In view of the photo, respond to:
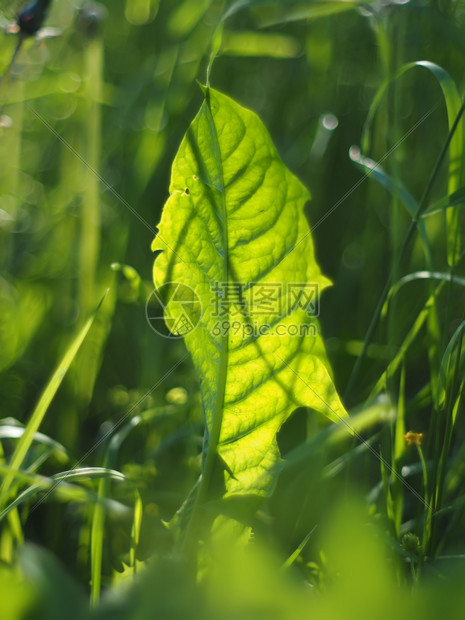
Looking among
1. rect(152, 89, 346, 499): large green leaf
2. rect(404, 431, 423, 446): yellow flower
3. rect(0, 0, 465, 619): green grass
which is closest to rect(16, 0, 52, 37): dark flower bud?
rect(0, 0, 465, 619): green grass

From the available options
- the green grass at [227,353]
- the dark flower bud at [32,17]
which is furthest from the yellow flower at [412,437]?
the dark flower bud at [32,17]

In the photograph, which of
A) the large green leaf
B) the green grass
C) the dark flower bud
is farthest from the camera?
the dark flower bud

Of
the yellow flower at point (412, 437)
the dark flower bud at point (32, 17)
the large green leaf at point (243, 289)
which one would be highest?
the dark flower bud at point (32, 17)

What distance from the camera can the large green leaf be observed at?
57 centimetres

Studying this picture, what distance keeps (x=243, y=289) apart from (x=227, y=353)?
0.23 feet

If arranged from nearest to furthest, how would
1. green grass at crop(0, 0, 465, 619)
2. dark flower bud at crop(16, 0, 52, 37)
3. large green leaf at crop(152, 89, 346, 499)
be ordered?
green grass at crop(0, 0, 465, 619), large green leaf at crop(152, 89, 346, 499), dark flower bud at crop(16, 0, 52, 37)

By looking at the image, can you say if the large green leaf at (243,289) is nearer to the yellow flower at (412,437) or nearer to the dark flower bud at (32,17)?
the yellow flower at (412,437)

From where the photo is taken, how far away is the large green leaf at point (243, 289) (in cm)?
57

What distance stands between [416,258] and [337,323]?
0.19m

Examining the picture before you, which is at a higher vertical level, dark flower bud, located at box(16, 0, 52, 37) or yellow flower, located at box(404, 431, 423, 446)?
dark flower bud, located at box(16, 0, 52, 37)

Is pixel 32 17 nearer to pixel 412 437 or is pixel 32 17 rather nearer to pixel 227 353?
pixel 227 353

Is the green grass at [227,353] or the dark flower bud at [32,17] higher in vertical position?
the dark flower bud at [32,17]

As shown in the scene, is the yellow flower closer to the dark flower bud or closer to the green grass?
the green grass

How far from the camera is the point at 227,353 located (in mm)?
600
